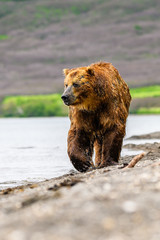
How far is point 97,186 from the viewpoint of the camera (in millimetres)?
5215

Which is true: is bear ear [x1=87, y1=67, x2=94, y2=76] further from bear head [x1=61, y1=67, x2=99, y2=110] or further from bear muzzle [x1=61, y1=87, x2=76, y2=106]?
bear muzzle [x1=61, y1=87, x2=76, y2=106]

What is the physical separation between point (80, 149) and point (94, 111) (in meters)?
0.94

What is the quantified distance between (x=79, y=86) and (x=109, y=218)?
17.8ft

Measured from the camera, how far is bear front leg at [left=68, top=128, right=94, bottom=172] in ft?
31.4

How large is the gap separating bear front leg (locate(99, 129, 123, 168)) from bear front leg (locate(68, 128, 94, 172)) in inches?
13.4

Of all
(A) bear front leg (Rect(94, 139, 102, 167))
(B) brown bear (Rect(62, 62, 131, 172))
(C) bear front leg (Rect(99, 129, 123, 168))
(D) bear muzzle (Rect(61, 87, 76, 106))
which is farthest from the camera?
(A) bear front leg (Rect(94, 139, 102, 167))

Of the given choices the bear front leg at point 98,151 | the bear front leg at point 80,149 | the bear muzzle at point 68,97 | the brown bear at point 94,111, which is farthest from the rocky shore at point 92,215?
the bear front leg at point 98,151

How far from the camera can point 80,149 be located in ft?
31.5

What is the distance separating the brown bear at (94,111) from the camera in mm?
8977

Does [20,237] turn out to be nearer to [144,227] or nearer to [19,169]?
[144,227]

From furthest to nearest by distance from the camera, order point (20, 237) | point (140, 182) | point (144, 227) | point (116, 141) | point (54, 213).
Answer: point (116, 141), point (140, 182), point (54, 213), point (144, 227), point (20, 237)

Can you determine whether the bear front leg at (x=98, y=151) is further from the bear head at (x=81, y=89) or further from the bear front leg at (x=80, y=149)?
the bear head at (x=81, y=89)

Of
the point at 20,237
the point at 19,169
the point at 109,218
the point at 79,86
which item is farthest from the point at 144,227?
the point at 19,169

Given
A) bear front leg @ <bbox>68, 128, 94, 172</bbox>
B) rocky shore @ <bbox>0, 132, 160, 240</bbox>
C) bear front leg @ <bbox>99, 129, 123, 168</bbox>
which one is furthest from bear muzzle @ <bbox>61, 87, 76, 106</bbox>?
rocky shore @ <bbox>0, 132, 160, 240</bbox>
